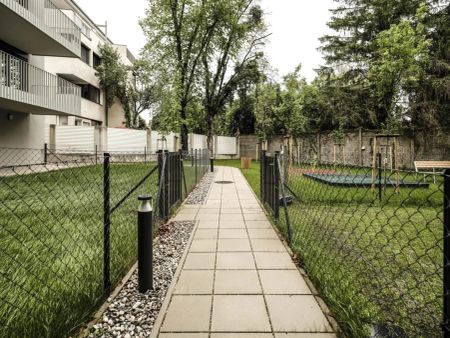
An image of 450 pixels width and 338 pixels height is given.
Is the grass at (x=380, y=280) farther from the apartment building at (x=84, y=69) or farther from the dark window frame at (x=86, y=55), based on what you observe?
the dark window frame at (x=86, y=55)

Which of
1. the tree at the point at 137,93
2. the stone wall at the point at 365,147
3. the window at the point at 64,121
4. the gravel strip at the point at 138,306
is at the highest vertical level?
the tree at the point at 137,93

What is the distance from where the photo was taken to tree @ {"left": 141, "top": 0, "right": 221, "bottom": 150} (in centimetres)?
2036

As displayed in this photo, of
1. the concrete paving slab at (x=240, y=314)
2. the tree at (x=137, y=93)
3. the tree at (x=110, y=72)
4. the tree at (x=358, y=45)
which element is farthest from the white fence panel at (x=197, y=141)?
the concrete paving slab at (x=240, y=314)

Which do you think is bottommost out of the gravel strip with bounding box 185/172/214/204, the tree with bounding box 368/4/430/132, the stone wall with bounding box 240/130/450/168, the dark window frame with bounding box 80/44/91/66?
the gravel strip with bounding box 185/172/214/204

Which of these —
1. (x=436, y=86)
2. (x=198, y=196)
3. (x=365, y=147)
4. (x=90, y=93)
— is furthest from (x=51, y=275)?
(x=90, y=93)

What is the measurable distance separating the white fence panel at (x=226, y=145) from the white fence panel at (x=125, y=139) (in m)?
9.69

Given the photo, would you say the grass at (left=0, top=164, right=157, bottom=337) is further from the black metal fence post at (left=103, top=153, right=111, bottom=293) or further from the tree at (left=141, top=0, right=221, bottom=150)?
the tree at (left=141, top=0, right=221, bottom=150)

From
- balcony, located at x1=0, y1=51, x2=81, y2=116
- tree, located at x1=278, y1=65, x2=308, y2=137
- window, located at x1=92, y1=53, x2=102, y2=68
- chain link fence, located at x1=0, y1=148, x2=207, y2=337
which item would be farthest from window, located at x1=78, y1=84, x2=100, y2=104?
chain link fence, located at x1=0, y1=148, x2=207, y2=337

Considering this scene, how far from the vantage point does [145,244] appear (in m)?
2.87

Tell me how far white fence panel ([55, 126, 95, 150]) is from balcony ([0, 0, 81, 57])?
5693mm

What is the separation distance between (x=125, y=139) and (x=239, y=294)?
2008 cm

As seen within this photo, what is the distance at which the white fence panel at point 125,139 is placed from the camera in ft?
68.8

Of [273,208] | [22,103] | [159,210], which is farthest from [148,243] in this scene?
[22,103]

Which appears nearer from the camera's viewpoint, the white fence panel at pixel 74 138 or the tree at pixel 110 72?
the white fence panel at pixel 74 138
